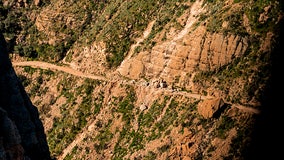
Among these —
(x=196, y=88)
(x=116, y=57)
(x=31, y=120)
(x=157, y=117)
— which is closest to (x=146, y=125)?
(x=157, y=117)

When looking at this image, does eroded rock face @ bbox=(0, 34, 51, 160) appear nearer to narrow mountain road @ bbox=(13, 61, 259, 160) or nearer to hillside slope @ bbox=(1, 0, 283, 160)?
hillside slope @ bbox=(1, 0, 283, 160)

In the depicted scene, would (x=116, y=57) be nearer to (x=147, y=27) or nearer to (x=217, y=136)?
(x=147, y=27)

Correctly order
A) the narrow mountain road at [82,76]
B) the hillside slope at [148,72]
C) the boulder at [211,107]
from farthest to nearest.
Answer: the narrow mountain road at [82,76] → the hillside slope at [148,72] → the boulder at [211,107]

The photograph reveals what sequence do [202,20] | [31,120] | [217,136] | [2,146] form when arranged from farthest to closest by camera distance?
1. [202,20]
2. [217,136]
3. [31,120]
4. [2,146]

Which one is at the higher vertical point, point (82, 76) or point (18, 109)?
point (18, 109)

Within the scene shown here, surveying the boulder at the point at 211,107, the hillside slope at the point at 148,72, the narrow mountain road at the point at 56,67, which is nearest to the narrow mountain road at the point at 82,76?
the narrow mountain road at the point at 56,67

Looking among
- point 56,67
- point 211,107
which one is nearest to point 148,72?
point 211,107

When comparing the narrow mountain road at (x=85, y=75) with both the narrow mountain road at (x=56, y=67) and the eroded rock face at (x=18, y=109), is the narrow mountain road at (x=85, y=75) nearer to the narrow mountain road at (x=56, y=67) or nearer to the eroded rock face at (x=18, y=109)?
the narrow mountain road at (x=56, y=67)

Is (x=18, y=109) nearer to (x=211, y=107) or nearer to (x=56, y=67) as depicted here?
(x=211, y=107)

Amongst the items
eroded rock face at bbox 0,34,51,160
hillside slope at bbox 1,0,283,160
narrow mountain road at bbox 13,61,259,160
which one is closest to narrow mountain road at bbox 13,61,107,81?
narrow mountain road at bbox 13,61,259,160
